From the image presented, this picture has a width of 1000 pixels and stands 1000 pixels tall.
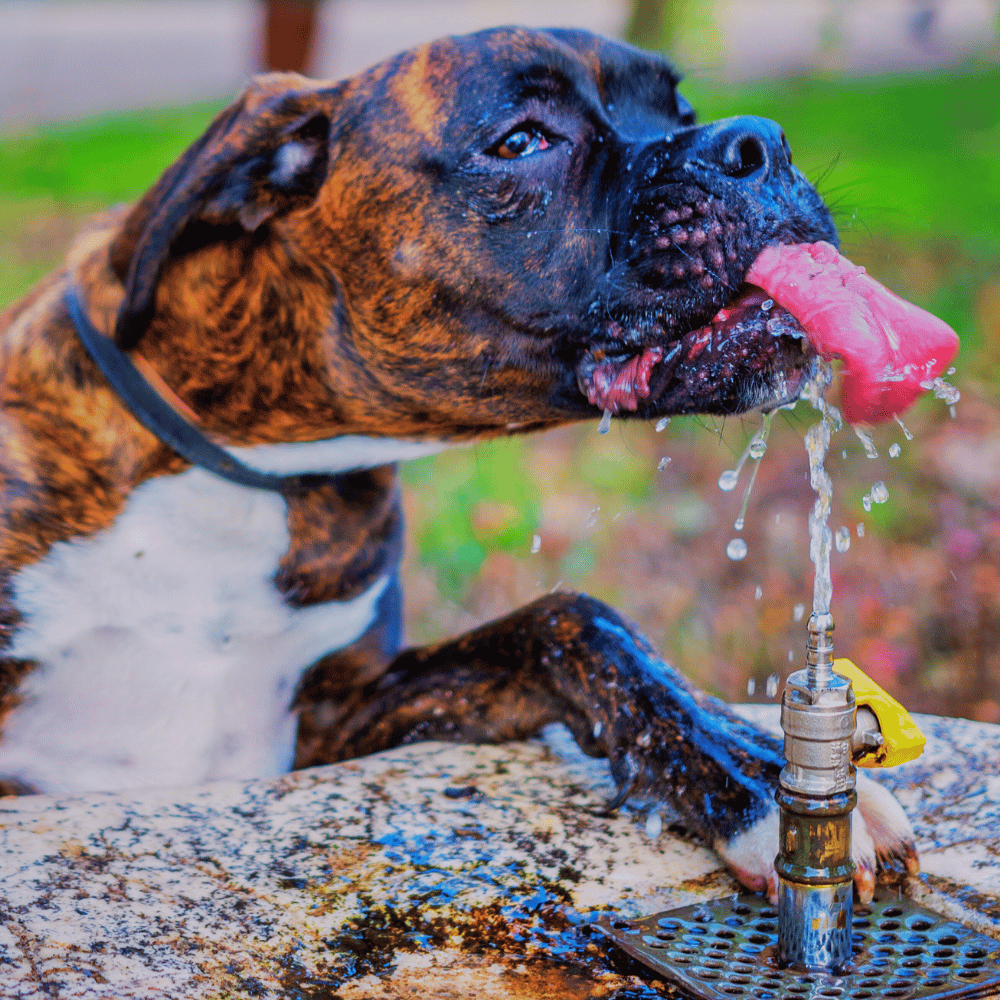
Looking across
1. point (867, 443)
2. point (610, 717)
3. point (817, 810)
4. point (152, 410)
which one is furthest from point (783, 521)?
point (817, 810)

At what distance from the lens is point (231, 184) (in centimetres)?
237

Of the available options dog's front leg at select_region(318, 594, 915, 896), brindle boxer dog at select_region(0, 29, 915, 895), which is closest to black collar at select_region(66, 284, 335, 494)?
brindle boxer dog at select_region(0, 29, 915, 895)

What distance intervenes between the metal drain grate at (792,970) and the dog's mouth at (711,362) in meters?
0.81

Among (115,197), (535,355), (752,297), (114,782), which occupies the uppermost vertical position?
(752,297)

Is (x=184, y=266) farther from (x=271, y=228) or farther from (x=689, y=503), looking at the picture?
(x=689, y=503)

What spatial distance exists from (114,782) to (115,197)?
9077 mm

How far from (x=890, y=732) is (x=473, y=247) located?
1071 millimetres

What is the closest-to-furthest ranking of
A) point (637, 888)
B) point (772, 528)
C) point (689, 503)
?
point (637, 888)
point (772, 528)
point (689, 503)

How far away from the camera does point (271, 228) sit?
243 centimetres

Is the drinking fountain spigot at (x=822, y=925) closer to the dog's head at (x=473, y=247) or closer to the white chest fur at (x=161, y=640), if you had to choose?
the dog's head at (x=473, y=247)

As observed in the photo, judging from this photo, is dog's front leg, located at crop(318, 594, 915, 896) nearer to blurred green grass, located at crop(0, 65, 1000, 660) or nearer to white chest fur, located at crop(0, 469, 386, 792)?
white chest fur, located at crop(0, 469, 386, 792)

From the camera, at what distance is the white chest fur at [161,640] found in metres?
2.49

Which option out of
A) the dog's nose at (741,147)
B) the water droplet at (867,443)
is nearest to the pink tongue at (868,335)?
the water droplet at (867,443)

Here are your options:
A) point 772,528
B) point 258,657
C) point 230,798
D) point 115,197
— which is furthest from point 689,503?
point 115,197
